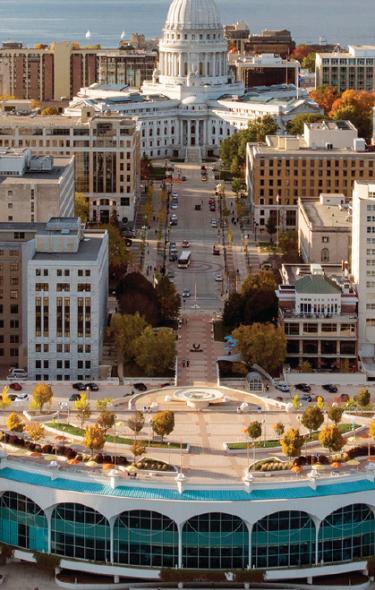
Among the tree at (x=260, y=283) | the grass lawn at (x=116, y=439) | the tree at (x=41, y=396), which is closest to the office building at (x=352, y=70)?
the tree at (x=260, y=283)

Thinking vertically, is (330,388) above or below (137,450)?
below

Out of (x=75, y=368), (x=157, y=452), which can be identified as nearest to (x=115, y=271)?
(x=75, y=368)

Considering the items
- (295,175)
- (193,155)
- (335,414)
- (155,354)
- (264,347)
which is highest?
(295,175)

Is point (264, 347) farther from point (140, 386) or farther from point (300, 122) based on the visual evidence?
point (300, 122)

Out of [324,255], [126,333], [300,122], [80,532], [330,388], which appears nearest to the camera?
[80,532]

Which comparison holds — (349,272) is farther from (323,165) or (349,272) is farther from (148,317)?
(323,165)

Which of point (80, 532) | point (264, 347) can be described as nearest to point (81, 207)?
point (264, 347)
